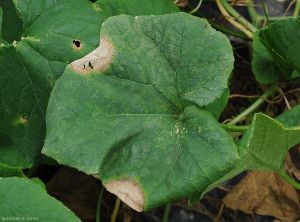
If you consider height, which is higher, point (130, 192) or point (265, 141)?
point (265, 141)

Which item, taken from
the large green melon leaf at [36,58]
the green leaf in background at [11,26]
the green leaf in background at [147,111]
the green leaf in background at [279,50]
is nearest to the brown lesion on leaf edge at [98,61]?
the green leaf in background at [147,111]

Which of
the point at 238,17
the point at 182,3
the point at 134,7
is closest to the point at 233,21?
the point at 238,17

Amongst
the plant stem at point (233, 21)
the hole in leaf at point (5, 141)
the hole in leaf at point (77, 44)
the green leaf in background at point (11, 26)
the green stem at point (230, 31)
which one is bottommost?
the hole in leaf at point (5, 141)

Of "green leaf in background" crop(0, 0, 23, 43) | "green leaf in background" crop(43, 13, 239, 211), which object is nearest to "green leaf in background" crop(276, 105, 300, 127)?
"green leaf in background" crop(43, 13, 239, 211)

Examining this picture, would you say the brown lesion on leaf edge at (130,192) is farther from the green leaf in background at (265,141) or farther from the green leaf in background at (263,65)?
the green leaf in background at (263,65)

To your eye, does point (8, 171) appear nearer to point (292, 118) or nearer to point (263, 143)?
point (263, 143)

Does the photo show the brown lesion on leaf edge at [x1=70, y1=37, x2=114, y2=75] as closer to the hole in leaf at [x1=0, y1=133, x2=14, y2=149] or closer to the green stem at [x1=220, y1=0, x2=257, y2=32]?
the hole in leaf at [x1=0, y1=133, x2=14, y2=149]
